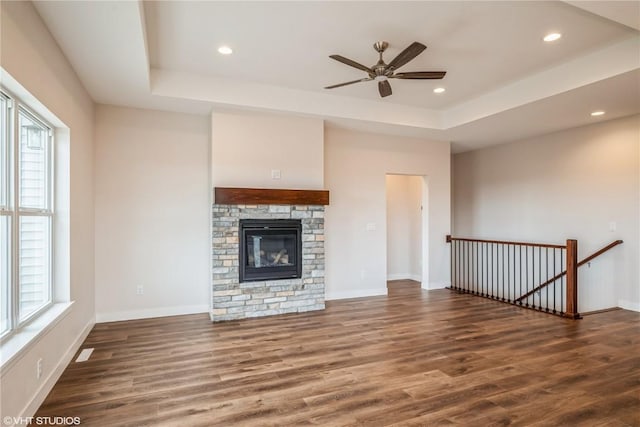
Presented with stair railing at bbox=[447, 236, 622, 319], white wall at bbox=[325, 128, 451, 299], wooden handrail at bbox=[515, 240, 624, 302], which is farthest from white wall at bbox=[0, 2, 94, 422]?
wooden handrail at bbox=[515, 240, 624, 302]

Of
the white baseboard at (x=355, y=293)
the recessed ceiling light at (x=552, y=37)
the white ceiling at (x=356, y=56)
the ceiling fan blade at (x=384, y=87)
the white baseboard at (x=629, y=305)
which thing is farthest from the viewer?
the white baseboard at (x=355, y=293)

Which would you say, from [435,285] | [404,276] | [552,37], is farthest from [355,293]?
[552,37]

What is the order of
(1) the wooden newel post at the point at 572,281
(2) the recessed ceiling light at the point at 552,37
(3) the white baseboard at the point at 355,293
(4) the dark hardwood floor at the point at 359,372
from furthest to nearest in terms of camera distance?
1. (3) the white baseboard at the point at 355,293
2. (1) the wooden newel post at the point at 572,281
3. (2) the recessed ceiling light at the point at 552,37
4. (4) the dark hardwood floor at the point at 359,372

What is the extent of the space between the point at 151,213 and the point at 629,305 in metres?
6.75

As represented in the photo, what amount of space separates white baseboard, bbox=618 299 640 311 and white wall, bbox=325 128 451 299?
2.65 meters

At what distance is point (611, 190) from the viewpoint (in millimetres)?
5180

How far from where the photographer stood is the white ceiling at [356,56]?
9.20ft

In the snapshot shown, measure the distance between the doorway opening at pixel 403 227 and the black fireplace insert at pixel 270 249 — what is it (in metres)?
3.01

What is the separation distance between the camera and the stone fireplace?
4.54 m

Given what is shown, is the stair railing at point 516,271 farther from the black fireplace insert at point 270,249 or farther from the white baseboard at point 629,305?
the black fireplace insert at point 270,249

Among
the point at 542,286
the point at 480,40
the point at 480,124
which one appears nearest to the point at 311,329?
the point at 480,40

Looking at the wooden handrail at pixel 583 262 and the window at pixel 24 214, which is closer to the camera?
the window at pixel 24 214

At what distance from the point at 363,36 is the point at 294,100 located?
1.63 m

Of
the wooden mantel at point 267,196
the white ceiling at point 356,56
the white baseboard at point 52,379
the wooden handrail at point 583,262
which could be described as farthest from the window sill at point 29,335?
the wooden handrail at point 583,262
